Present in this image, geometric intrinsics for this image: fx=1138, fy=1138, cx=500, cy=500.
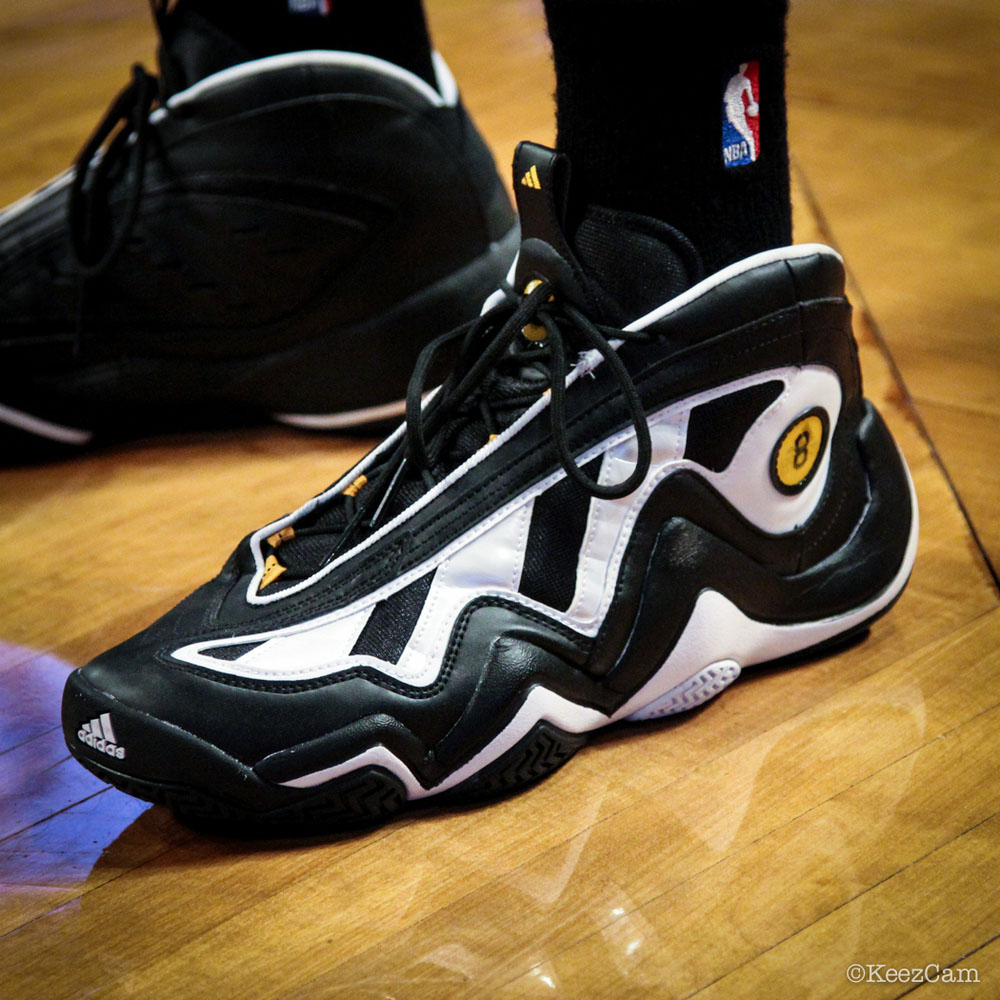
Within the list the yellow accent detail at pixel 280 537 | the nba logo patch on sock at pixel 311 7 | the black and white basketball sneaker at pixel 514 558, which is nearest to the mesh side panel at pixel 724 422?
the black and white basketball sneaker at pixel 514 558

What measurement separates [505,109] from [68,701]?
148cm

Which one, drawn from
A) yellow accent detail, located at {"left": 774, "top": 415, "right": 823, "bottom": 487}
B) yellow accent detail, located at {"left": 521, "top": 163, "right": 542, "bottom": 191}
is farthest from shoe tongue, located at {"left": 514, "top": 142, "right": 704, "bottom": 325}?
yellow accent detail, located at {"left": 774, "top": 415, "right": 823, "bottom": 487}

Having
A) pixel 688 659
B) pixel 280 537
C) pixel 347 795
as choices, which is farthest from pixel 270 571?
pixel 688 659

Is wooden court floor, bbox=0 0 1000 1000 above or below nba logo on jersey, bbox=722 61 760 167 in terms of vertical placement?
below

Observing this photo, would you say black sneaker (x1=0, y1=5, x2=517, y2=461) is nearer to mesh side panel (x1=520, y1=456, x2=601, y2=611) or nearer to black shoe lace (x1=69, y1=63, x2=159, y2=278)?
black shoe lace (x1=69, y1=63, x2=159, y2=278)

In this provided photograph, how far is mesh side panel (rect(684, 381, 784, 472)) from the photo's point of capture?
24.2 inches

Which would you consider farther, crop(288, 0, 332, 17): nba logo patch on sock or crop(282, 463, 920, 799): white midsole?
crop(288, 0, 332, 17): nba logo patch on sock

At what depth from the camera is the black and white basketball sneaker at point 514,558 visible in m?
0.58

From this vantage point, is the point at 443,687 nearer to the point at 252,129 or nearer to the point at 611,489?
the point at 611,489

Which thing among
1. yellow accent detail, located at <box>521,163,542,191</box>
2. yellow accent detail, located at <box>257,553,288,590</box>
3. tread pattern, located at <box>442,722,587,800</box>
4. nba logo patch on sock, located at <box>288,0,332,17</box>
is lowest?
tread pattern, located at <box>442,722,587,800</box>

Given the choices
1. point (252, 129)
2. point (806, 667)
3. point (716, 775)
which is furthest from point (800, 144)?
point (716, 775)

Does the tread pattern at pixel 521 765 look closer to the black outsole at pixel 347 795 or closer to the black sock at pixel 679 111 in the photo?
the black outsole at pixel 347 795

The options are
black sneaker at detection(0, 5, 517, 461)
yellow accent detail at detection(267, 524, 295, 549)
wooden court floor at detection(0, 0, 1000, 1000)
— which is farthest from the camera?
black sneaker at detection(0, 5, 517, 461)

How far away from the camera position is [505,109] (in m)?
1.85
